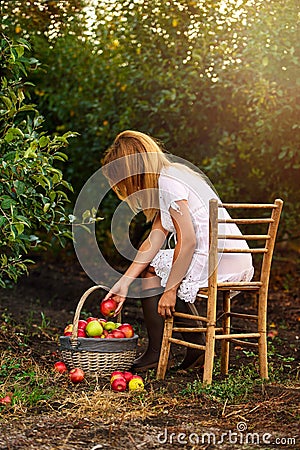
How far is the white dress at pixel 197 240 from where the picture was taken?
12.6ft

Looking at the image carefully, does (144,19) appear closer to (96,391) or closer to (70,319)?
(70,319)

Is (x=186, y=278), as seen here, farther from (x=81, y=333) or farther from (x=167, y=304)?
(x=81, y=333)

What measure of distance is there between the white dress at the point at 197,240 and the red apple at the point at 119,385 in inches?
21.2

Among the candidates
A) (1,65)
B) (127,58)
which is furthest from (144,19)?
(1,65)

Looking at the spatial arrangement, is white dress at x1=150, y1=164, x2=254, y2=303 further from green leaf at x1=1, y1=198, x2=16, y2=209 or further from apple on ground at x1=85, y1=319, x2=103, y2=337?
green leaf at x1=1, y1=198, x2=16, y2=209

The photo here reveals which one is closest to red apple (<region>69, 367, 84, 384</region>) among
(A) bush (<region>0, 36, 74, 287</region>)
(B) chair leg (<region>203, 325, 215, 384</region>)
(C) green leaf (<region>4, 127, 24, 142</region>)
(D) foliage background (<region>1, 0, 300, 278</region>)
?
(B) chair leg (<region>203, 325, 215, 384</region>)

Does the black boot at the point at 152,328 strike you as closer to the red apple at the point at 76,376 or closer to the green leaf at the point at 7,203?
the red apple at the point at 76,376

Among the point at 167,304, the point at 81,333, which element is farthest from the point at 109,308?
the point at 167,304

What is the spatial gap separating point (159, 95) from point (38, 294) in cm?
215

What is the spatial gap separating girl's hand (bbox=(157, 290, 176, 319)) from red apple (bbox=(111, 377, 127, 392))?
1.35 ft

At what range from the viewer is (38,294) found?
720cm

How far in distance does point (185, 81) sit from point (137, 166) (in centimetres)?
268

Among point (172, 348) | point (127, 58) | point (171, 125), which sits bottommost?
point (172, 348)

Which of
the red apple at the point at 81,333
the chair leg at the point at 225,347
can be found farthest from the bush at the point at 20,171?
the chair leg at the point at 225,347
